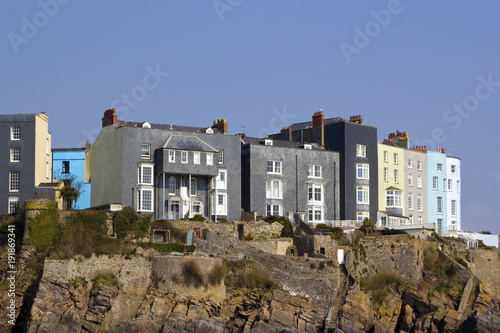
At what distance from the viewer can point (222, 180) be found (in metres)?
82.0

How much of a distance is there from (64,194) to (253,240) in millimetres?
14923

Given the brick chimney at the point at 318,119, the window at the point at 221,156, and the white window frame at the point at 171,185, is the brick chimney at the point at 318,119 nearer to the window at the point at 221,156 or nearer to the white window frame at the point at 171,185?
the window at the point at 221,156

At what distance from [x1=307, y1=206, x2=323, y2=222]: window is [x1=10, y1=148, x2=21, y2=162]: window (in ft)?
78.2

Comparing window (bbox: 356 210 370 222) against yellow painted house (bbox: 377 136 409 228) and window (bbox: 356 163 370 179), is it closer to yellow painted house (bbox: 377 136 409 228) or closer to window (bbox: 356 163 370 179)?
yellow painted house (bbox: 377 136 409 228)

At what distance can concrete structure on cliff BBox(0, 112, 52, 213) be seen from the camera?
7938 centimetres

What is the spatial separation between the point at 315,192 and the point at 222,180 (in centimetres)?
862

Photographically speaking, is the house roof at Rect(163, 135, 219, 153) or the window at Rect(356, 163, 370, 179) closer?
the house roof at Rect(163, 135, 219, 153)

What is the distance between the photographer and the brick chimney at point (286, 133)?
92.6m

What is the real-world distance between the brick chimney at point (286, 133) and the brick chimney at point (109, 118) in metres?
17.9

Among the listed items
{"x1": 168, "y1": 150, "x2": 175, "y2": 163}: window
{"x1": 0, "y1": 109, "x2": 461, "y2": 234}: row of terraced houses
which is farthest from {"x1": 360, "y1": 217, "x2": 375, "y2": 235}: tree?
{"x1": 168, "y1": 150, "x2": 175, "y2": 163}: window

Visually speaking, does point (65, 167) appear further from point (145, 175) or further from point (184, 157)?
point (184, 157)

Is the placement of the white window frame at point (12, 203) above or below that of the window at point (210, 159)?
below

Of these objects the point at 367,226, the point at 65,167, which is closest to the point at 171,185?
the point at 65,167

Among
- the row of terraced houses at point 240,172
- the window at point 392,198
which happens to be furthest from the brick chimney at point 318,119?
the window at point 392,198
